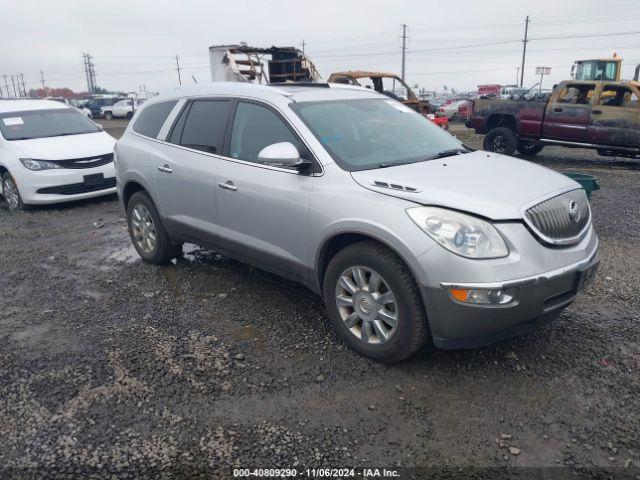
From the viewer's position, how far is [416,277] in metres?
3.12

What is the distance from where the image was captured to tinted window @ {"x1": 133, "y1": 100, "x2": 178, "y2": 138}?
5.26m

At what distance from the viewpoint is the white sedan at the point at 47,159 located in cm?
831

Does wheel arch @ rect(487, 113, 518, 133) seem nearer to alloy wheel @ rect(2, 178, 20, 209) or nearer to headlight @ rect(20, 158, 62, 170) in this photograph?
headlight @ rect(20, 158, 62, 170)

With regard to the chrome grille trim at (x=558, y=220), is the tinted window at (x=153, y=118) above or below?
above

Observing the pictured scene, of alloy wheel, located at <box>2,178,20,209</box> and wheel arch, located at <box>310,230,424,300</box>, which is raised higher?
wheel arch, located at <box>310,230,424,300</box>

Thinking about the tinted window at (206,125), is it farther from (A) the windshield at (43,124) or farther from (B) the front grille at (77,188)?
(A) the windshield at (43,124)

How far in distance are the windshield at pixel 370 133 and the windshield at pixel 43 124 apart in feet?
22.7

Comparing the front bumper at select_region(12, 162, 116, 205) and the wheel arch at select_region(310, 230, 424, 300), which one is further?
the front bumper at select_region(12, 162, 116, 205)

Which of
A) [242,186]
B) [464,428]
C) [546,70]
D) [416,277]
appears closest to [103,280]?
[242,186]

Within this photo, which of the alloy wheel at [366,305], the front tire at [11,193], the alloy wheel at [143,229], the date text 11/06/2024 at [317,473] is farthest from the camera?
the front tire at [11,193]

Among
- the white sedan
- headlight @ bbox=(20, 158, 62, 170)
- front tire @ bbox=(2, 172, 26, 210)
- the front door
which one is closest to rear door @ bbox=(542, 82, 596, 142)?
the white sedan

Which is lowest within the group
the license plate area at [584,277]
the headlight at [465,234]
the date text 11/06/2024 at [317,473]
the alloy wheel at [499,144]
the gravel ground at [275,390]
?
the date text 11/06/2024 at [317,473]

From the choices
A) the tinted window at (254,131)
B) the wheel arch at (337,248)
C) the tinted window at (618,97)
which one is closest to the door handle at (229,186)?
the tinted window at (254,131)

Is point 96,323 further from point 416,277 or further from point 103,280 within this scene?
point 416,277
